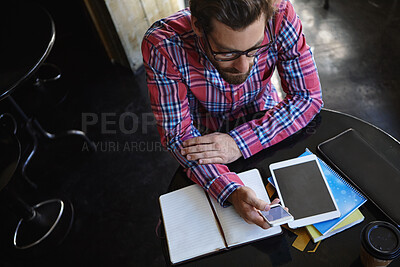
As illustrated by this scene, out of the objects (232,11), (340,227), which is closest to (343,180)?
(340,227)

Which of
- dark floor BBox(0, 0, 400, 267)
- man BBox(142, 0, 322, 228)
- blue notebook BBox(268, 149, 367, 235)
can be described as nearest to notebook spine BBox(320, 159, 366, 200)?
blue notebook BBox(268, 149, 367, 235)

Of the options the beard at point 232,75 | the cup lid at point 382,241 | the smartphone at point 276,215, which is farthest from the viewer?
the beard at point 232,75

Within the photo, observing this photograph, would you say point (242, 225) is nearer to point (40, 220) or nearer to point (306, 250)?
point (306, 250)

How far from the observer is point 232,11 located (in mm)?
1027

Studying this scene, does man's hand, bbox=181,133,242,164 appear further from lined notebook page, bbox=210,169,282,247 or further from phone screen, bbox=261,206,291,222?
phone screen, bbox=261,206,291,222

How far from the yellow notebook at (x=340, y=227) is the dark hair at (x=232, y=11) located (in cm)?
70

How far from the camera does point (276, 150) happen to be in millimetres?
1284

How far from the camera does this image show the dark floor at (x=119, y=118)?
2096 mm

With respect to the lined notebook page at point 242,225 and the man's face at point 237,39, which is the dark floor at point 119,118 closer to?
the lined notebook page at point 242,225

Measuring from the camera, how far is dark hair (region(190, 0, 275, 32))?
1.02 m

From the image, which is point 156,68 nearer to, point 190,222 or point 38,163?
point 190,222

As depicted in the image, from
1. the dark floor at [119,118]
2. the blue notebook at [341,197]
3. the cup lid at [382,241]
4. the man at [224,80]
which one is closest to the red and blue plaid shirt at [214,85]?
the man at [224,80]

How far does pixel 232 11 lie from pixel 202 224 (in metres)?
0.71

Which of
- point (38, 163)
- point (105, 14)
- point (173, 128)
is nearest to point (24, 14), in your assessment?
point (105, 14)
